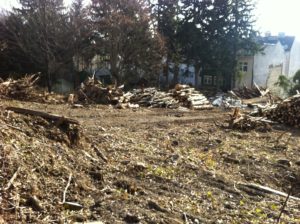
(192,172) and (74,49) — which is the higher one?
(74,49)

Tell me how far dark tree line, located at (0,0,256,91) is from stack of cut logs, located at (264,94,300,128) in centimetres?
1424

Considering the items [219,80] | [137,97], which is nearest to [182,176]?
[137,97]

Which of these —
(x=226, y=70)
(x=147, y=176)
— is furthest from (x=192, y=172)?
(x=226, y=70)

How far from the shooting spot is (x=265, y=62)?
41.8m

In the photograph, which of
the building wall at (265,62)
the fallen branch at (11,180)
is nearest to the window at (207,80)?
the building wall at (265,62)

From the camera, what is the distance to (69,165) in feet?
18.8

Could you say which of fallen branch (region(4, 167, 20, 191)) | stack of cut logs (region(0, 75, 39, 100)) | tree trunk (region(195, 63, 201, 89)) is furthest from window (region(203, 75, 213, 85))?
fallen branch (region(4, 167, 20, 191))

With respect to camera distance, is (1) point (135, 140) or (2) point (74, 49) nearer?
(1) point (135, 140)

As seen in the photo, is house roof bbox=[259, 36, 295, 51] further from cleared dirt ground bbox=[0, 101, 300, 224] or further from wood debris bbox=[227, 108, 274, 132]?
cleared dirt ground bbox=[0, 101, 300, 224]

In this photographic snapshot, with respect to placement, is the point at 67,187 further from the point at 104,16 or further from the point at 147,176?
the point at 104,16

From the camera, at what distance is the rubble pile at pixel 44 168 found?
4402 mm

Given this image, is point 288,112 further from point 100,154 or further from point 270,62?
point 270,62

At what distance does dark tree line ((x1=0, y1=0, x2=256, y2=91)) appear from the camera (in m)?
24.7

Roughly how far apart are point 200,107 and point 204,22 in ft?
59.1
